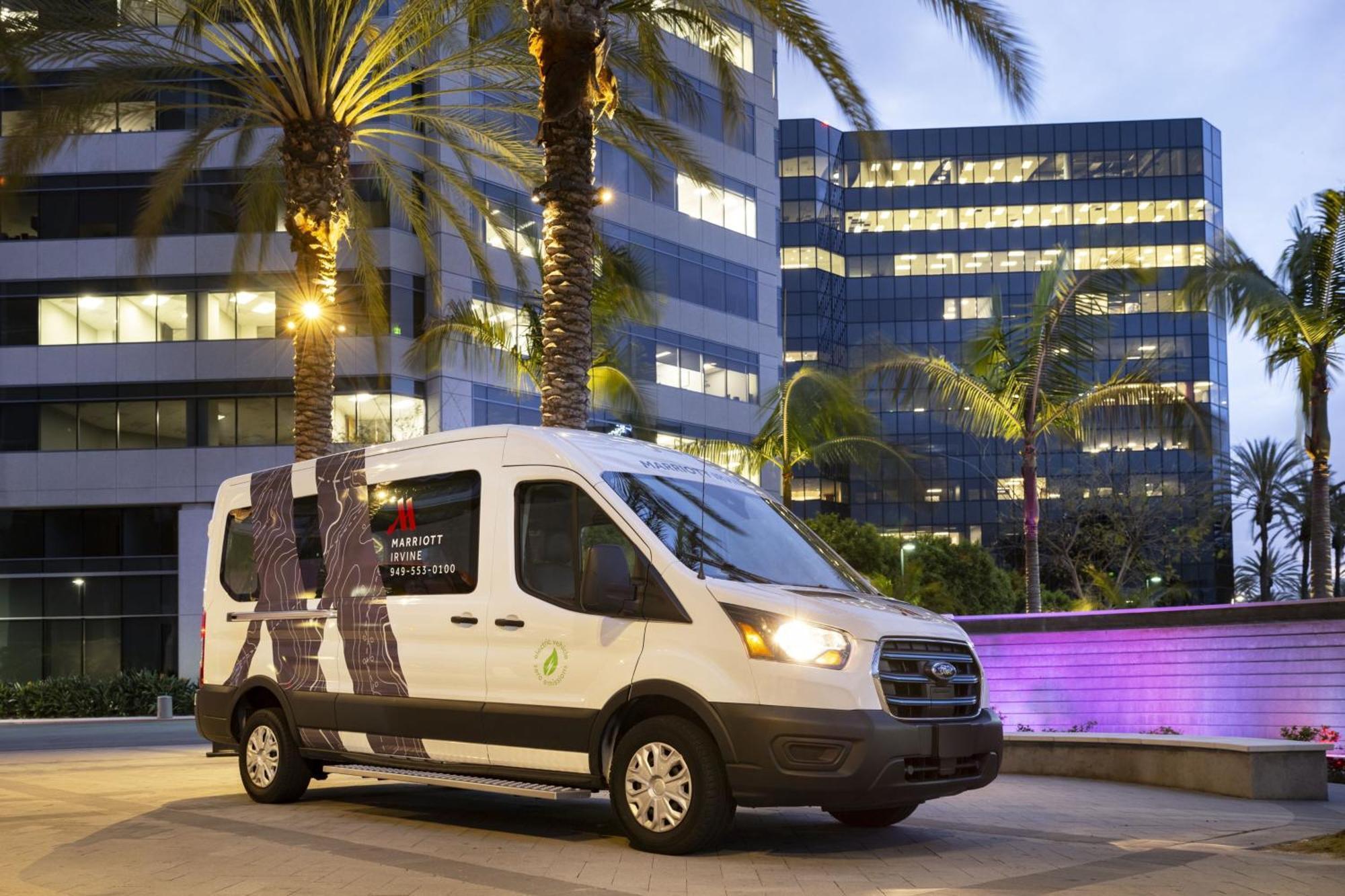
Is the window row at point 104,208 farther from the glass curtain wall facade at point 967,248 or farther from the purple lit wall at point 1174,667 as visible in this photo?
the glass curtain wall facade at point 967,248

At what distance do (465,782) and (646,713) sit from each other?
4.91 feet

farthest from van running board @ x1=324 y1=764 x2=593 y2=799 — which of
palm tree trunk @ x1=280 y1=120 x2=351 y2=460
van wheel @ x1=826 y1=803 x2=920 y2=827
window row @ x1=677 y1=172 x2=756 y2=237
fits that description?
window row @ x1=677 y1=172 x2=756 y2=237

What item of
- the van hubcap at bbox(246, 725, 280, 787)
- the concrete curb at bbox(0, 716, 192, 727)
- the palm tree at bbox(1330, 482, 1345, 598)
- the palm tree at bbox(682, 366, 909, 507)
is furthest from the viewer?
the palm tree at bbox(1330, 482, 1345, 598)

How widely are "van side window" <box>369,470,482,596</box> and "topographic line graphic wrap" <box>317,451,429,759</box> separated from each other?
5.4 inches

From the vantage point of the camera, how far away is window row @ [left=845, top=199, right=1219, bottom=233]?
93062 mm

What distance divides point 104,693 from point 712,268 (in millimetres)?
25035

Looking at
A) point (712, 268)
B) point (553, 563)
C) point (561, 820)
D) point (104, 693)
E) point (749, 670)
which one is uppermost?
point (712, 268)

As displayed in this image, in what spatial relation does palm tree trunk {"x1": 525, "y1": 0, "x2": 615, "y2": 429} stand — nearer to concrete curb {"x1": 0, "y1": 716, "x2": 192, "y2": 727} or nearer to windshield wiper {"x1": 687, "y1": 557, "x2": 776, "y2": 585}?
windshield wiper {"x1": 687, "y1": 557, "x2": 776, "y2": 585}

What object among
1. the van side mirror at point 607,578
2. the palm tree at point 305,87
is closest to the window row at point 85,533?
the palm tree at point 305,87

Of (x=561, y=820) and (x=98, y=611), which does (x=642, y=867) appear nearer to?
(x=561, y=820)

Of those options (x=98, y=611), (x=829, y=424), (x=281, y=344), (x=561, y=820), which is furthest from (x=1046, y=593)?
(x=561, y=820)

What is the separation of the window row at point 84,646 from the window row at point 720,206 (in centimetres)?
2130

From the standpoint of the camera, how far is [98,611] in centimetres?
4334

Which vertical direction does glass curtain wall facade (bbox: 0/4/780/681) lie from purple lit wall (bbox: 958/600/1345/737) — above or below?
above
